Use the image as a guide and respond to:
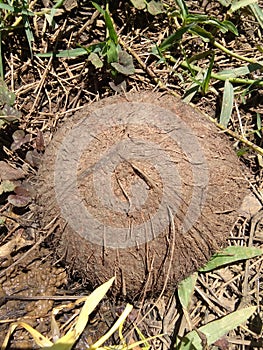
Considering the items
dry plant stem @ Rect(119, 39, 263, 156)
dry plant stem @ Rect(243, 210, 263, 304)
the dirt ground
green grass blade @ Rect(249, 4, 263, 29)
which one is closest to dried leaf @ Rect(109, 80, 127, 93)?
the dirt ground

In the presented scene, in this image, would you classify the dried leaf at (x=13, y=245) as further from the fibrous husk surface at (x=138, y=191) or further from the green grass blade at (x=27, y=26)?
the green grass blade at (x=27, y=26)

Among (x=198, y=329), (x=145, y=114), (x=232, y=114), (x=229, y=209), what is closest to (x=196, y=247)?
(x=229, y=209)

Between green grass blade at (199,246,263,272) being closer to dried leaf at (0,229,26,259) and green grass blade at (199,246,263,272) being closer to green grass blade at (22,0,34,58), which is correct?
dried leaf at (0,229,26,259)

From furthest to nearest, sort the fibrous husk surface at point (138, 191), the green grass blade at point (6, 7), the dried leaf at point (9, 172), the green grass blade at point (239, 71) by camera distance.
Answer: the green grass blade at point (239, 71), the dried leaf at point (9, 172), the green grass blade at point (6, 7), the fibrous husk surface at point (138, 191)

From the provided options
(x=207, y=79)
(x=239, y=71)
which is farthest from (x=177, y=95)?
(x=239, y=71)

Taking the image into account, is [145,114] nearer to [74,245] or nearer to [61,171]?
[61,171]

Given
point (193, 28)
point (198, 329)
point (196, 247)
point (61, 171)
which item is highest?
point (193, 28)

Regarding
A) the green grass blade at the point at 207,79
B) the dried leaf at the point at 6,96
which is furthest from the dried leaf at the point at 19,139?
the green grass blade at the point at 207,79
